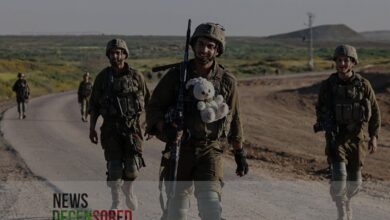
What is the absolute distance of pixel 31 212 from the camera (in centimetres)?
856

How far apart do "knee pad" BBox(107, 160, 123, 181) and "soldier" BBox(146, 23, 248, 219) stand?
2.11 meters

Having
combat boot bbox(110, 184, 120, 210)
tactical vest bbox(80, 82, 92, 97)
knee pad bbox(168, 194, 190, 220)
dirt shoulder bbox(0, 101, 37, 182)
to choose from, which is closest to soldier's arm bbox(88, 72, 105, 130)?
combat boot bbox(110, 184, 120, 210)

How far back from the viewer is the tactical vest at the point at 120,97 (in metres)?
7.92

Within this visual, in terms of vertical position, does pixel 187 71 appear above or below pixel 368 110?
above

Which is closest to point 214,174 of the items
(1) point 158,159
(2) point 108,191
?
(2) point 108,191

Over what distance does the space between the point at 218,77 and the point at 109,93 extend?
2319mm

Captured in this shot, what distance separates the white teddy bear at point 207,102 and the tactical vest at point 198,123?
0.06 metres

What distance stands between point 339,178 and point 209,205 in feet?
8.56

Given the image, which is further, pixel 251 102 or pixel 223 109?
pixel 251 102

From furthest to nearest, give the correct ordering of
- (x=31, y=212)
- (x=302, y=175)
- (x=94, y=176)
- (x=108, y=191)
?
1. (x=302, y=175)
2. (x=94, y=176)
3. (x=108, y=191)
4. (x=31, y=212)

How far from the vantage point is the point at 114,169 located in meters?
Result: 7.92

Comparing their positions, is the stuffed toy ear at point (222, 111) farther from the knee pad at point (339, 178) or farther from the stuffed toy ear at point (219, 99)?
the knee pad at point (339, 178)

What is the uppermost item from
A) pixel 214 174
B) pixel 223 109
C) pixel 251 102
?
pixel 223 109

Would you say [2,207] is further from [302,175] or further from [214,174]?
[302,175]
